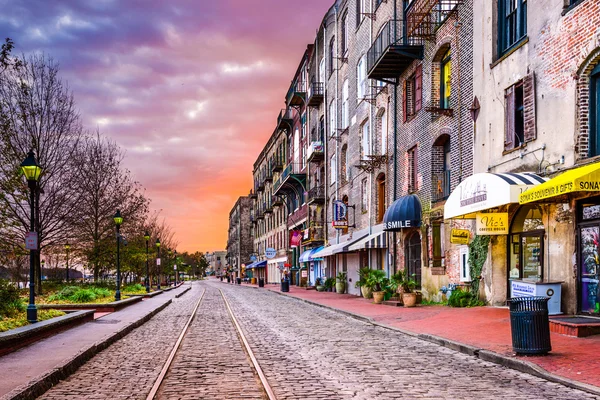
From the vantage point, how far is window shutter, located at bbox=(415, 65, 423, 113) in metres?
25.5

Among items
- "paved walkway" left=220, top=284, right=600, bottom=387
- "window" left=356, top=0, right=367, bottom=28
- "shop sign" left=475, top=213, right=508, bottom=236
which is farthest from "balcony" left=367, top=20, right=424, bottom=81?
"paved walkway" left=220, top=284, right=600, bottom=387

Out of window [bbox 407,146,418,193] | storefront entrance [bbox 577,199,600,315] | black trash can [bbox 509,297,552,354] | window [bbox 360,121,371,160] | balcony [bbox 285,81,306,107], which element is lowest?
black trash can [bbox 509,297,552,354]

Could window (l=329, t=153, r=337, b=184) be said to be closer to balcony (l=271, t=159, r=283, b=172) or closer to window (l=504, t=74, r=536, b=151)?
window (l=504, t=74, r=536, b=151)

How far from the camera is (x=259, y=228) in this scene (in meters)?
93.2

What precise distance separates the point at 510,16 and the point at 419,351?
1116 centimetres

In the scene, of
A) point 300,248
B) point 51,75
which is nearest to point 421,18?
point 51,75

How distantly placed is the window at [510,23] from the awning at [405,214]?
7.64m

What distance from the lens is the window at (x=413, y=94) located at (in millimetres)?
25719

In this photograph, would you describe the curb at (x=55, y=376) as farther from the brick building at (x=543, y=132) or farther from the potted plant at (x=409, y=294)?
the potted plant at (x=409, y=294)

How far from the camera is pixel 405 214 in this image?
2491cm

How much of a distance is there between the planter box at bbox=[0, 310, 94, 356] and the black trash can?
28.4 feet

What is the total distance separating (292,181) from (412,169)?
31.5 m

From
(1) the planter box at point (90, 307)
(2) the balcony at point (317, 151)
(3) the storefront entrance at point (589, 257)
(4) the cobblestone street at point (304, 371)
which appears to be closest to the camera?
(4) the cobblestone street at point (304, 371)

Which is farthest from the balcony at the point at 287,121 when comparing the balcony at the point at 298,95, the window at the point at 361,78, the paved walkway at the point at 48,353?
the paved walkway at the point at 48,353
